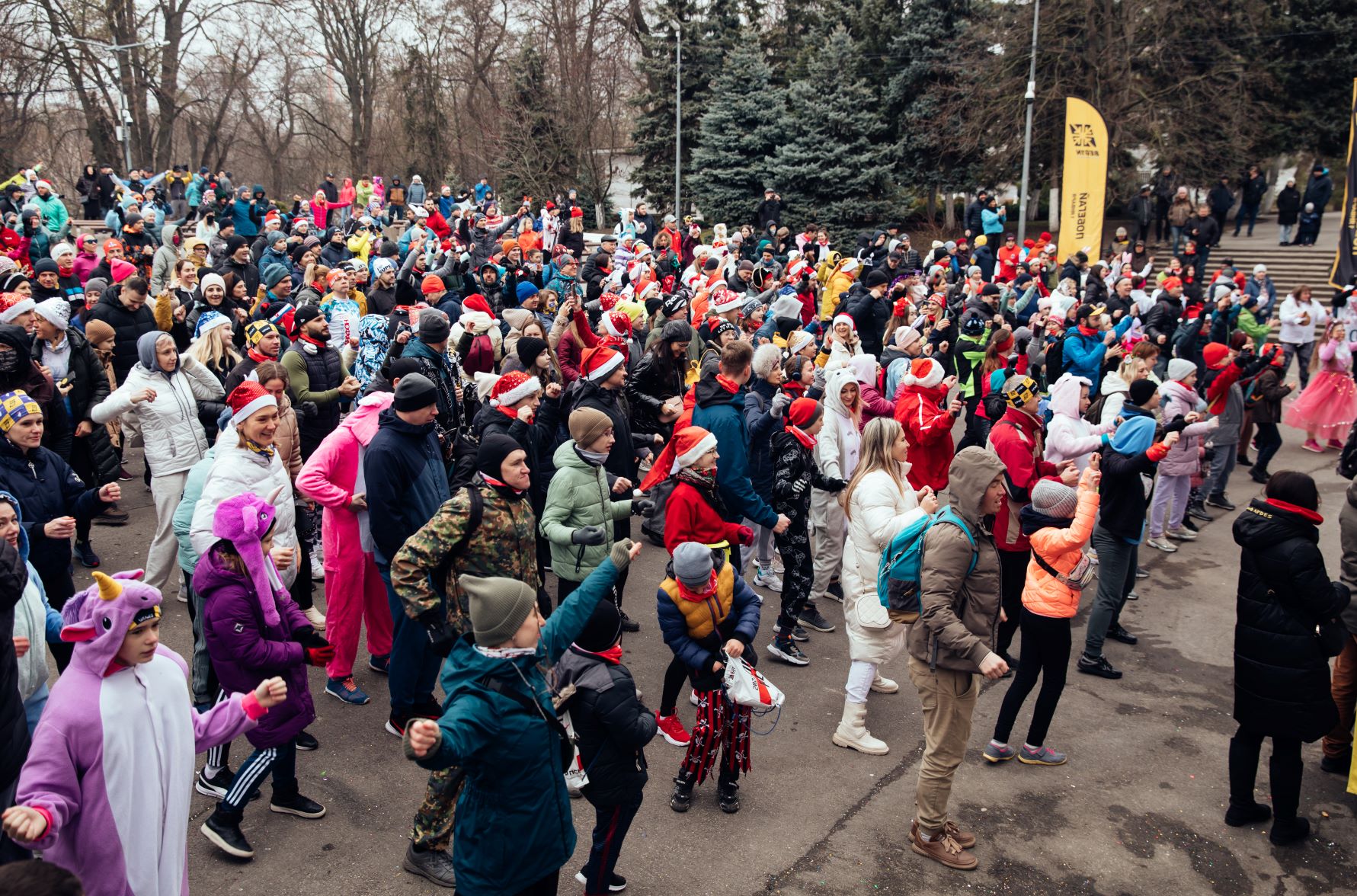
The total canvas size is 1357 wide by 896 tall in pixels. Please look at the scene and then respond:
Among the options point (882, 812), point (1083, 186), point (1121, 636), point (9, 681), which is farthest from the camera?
point (1083, 186)

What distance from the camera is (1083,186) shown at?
20250mm

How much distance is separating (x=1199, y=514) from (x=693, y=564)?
8073mm

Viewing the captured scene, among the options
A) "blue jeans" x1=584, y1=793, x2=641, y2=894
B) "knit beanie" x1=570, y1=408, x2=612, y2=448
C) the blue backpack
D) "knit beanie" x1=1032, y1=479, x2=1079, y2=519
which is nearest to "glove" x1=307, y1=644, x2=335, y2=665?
"blue jeans" x1=584, y1=793, x2=641, y2=894

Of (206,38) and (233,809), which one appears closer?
(233,809)

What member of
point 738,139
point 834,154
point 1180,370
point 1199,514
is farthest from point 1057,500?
point 738,139

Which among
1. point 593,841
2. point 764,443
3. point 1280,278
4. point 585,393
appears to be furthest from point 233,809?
point 1280,278

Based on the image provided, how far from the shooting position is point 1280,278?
2436cm

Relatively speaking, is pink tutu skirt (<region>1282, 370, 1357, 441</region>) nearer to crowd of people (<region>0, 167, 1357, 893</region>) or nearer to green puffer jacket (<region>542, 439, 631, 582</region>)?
crowd of people (<region>0, 167, 1357, 893</region>)

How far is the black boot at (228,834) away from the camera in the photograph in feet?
14.6

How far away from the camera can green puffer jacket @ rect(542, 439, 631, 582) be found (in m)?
5.45

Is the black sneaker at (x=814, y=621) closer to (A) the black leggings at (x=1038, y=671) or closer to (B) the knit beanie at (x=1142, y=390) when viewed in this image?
(A) the black leggings at (x=1038, y=671)

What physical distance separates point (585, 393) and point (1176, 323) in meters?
10.5

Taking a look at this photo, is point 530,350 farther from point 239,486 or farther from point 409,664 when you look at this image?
point 409,664

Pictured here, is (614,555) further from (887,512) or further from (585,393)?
(585,393)
